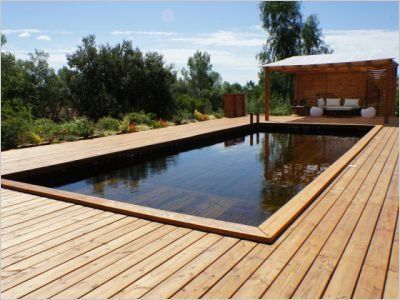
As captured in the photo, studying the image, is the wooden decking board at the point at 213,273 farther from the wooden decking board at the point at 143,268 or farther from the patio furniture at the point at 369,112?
the patio furniture at the point at 369,112

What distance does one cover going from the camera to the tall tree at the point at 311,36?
18.3 meters

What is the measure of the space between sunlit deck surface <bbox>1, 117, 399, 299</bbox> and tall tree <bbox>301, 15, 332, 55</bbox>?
1658 centimetres

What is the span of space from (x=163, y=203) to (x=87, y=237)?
76.9 inches

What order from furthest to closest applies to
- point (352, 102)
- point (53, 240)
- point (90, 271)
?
point (352, 102), point (53, 240), point (90, 271)

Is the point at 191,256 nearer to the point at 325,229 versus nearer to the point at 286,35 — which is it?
the point at 325,229

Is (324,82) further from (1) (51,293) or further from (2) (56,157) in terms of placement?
(1) (51,293)

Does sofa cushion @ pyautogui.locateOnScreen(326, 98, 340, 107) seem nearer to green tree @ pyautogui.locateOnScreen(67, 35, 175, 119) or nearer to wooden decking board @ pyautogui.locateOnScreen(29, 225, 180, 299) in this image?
green tree @ pyautogui.locateOnScreen(67, 35, 175, 119)

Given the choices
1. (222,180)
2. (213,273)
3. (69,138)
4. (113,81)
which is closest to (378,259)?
(213,273)

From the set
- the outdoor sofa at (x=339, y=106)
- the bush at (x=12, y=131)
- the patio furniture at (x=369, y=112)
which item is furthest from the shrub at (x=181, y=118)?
the patio furniture at (x=369, y=112)

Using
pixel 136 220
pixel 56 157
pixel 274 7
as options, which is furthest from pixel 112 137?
pixel 274 7

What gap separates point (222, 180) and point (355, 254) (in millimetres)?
3384

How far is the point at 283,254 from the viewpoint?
7.22ft

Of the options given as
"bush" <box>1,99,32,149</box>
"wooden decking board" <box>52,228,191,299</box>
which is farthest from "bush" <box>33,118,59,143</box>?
"wooden decking board" <box>52,228,191,299</box>

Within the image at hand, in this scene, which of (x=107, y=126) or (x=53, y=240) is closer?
(x=53, y=240)
